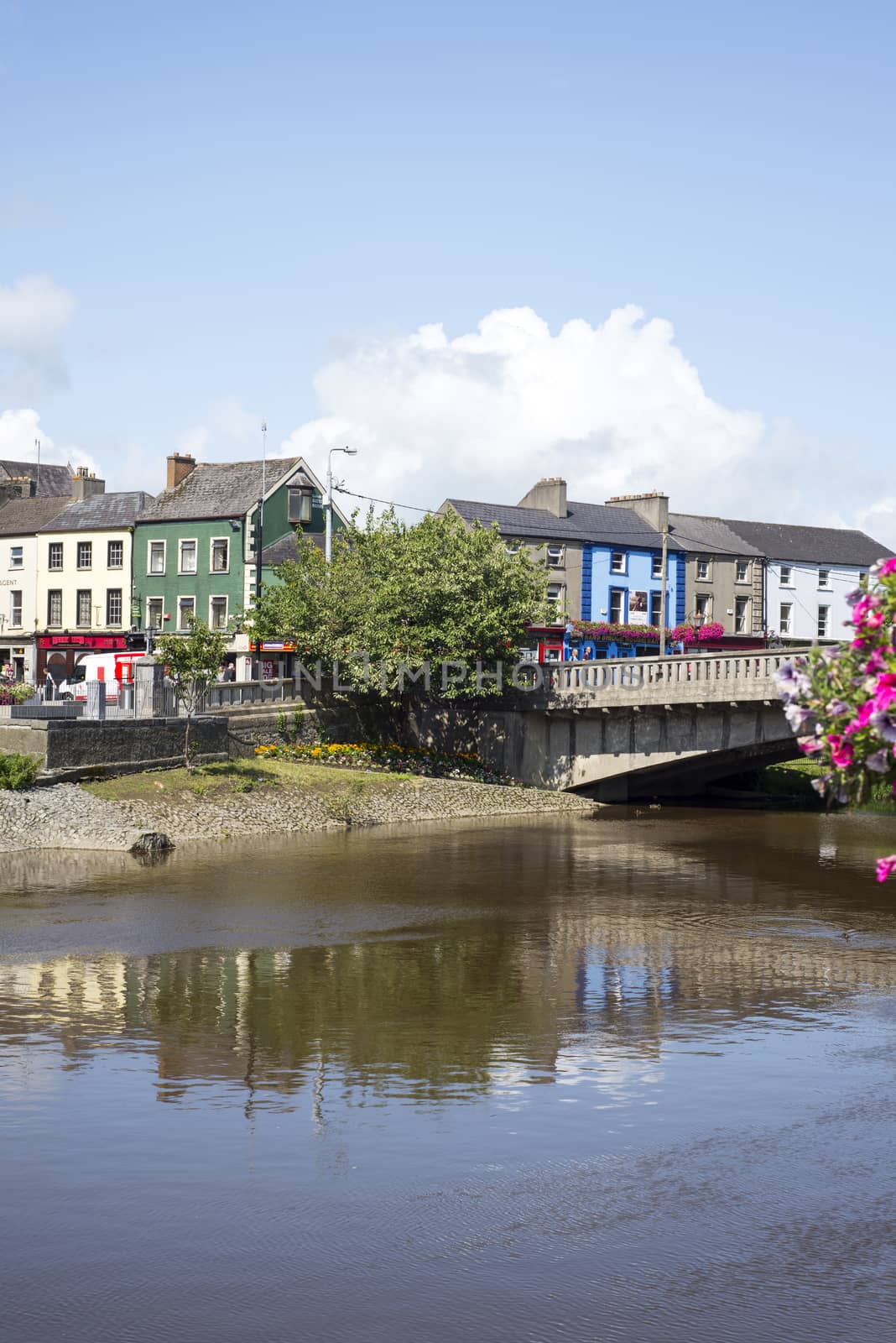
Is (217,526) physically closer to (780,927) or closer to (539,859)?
(539,859)

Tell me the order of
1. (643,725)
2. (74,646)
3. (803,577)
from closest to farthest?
(643,725)
(74,646)
(803,577)

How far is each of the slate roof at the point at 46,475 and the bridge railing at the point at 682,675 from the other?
190ft

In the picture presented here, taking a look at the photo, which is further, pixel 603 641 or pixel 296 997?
pixel 603 641

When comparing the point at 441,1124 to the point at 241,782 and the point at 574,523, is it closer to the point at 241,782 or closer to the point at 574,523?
the point at 241,782

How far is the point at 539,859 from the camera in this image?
4062 centimetres

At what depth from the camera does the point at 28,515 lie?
88.1m

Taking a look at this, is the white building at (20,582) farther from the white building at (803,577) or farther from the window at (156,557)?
the white building at (803,577)

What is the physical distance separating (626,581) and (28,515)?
38611mm

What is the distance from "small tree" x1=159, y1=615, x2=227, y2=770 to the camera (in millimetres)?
47219

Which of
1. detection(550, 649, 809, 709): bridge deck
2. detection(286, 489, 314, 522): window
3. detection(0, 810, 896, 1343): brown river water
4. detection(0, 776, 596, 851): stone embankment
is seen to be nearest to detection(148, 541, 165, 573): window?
detection(286, 489, 314, 522): window

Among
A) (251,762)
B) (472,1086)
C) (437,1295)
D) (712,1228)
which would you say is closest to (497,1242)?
(437,1295)

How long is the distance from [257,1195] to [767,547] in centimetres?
8476

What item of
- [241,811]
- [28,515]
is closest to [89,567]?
[28,515]

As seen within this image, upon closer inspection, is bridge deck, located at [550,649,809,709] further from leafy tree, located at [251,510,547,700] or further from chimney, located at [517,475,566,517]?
chimney, located at [517,475,566,517]
